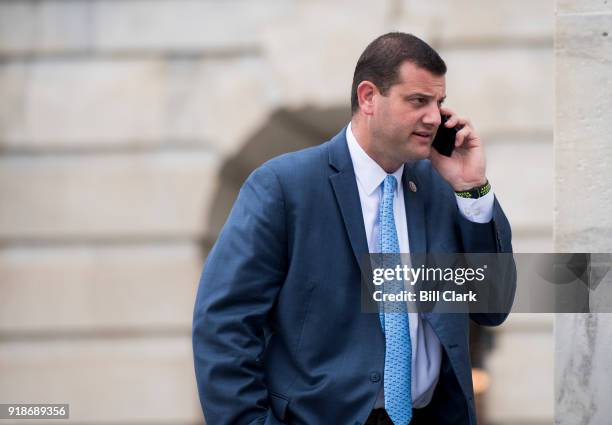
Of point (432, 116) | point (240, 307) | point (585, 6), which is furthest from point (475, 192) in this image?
point (240, 307)

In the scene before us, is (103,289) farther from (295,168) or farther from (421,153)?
(421,153)

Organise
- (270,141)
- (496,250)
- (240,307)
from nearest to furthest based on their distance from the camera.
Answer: (240,307) → (496,250) → (270,141)

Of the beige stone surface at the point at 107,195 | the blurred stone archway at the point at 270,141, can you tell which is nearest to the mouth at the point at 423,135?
the blurred stone archway at the point at 270,141

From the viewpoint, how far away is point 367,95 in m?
3.75

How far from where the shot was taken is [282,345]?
366 centimetres

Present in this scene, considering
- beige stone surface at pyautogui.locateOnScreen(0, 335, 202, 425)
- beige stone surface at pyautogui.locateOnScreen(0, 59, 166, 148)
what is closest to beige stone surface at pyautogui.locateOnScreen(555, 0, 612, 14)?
beige stone surface at pyautogui.locateOnScreen(0, 59, 166, 148)

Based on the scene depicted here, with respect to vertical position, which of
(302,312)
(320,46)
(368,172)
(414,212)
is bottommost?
(302,312)

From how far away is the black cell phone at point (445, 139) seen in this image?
3832 mm

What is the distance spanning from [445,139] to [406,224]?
312 mm

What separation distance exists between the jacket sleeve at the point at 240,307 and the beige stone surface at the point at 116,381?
358cm

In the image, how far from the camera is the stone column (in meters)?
3.73

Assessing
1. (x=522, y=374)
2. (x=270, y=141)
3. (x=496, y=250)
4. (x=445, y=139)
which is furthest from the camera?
(x=270, y=141)

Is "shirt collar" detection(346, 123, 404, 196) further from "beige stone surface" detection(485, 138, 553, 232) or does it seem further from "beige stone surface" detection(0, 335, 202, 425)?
"beige stone surface" detection(0, 335, 202, 425)

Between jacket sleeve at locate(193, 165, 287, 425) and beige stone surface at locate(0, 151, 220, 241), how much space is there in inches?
138
